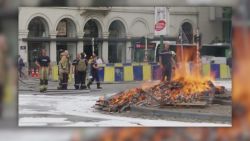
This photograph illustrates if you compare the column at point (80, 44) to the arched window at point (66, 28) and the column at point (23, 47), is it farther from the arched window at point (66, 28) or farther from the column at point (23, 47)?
the column at point (23, 47)

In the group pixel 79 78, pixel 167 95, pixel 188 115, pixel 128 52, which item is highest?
pixel 128 52

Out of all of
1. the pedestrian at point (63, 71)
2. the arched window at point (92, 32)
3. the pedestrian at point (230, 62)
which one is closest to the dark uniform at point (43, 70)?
the pedestrian at point (63, 71)

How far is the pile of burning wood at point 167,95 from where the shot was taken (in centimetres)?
477

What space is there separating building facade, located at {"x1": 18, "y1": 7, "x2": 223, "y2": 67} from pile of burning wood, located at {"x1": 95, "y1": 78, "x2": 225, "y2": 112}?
1.16ft

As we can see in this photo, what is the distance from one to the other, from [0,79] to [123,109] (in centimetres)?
119

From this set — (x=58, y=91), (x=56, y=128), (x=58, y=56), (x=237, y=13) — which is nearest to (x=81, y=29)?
(x=58, y=56)

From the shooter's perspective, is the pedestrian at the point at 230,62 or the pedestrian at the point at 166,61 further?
the pedestrian at the point at 166,61

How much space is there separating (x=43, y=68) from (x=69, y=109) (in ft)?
1.48

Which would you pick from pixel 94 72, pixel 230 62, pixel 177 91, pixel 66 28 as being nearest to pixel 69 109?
pixel 94 72

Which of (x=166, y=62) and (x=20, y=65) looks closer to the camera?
(x=20, y=65)

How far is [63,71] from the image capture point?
472 cm

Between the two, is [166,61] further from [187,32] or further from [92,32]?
[92,32]

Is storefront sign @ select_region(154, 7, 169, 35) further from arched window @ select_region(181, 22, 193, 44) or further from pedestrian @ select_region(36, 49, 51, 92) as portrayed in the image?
pedestrian @ select_region(36, 49, 51, 92)

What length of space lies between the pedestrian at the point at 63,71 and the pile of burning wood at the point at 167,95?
363 mm
